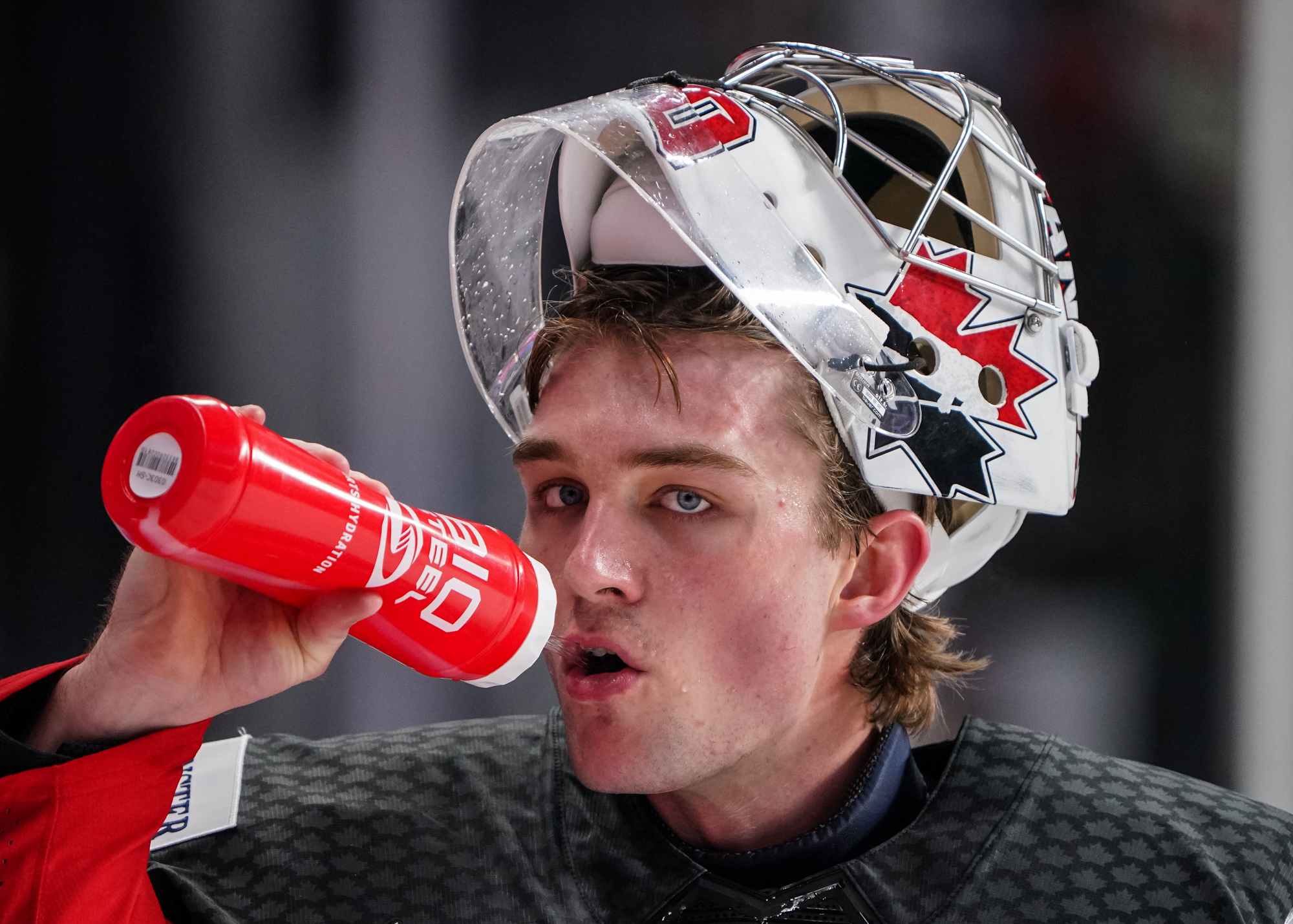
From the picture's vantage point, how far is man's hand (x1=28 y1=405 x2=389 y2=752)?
106cm

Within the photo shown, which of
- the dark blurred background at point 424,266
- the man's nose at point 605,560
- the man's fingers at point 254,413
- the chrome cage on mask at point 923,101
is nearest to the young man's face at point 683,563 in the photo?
the man's nose at point 605,560

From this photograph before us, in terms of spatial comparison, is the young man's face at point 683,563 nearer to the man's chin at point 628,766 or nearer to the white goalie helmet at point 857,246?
the man's chin at point 628,766

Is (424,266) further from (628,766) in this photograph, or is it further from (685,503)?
(628,766)

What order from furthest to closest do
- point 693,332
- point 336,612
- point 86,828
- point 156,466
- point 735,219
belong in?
point 693,332
point 735,219
point 86,828
point 336,612
point 156,466

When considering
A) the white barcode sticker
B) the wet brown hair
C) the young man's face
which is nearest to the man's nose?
the young man's face

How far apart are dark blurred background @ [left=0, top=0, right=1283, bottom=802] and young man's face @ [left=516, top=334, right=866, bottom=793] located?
738mm

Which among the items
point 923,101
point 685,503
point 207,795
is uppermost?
point 923,101

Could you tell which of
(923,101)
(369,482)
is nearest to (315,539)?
(369,482)

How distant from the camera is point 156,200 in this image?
1.72m

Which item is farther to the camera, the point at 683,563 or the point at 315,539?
the point at 683,563

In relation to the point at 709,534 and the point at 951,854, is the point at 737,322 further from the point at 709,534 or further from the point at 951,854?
the point at 951,854

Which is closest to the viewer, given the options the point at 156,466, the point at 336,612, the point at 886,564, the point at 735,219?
the point at 156,466

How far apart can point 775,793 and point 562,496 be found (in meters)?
0.42

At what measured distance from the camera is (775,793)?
1356 millimetres
